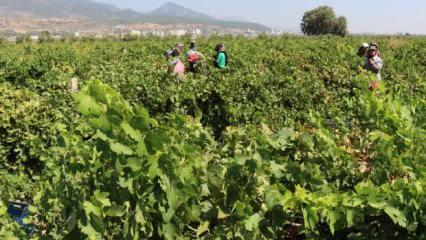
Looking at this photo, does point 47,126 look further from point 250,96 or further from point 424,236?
point 424,236

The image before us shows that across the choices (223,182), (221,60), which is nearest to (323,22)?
(221,60)

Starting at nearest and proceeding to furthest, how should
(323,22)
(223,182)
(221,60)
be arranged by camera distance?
(223,182)
(221,60)
(323,22)

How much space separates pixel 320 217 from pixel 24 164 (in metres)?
5.07

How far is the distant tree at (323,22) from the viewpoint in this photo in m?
95.9

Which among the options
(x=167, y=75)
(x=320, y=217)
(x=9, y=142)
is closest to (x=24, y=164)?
(x=9, y=142)

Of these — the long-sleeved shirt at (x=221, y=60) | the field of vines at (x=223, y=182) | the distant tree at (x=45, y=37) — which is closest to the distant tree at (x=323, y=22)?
the distant tree at (x=45, y=37)

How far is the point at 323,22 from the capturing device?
96.6m

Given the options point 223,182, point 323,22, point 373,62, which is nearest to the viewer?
point 223,182

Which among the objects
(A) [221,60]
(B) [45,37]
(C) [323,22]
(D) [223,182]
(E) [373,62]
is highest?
(D) [223,182]

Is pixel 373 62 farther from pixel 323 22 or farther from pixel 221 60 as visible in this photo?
pixel 323 22

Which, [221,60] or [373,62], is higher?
[373,62]

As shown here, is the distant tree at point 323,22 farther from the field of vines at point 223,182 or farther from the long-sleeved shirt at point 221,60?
the field of vines at point 223,182

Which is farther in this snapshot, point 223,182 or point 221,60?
point 221,60

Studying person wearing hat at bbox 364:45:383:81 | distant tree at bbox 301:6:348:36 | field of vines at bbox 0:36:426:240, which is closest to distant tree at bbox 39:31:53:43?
person wearing hat at bbox 364:45:383:81
